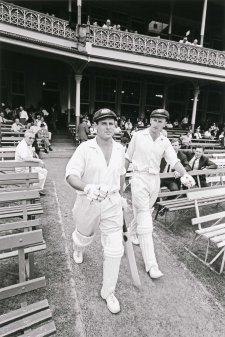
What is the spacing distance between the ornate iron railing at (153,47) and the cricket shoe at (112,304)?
12.6 metres

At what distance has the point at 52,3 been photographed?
51.8 ft

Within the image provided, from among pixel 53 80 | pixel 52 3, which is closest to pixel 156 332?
pixel 53 80

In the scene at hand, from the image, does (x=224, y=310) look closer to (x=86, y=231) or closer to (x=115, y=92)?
(x=86, y=231)

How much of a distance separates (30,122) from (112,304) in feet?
39.6

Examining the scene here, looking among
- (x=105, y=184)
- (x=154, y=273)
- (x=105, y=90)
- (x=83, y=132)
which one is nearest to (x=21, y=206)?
(x=105, y=184)

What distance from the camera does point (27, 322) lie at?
6.39 ft

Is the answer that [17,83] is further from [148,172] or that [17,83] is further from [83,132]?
[148,172]

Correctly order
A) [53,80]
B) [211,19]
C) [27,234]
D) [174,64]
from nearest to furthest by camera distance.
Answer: [27,234] < [174,64] < [53,80] < [211,19]

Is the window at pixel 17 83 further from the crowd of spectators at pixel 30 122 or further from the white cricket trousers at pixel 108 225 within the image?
the white cricket trousers at pixel 108 225

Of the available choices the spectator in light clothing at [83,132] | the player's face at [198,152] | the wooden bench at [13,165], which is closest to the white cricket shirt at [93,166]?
the wooden bench at [13,165]

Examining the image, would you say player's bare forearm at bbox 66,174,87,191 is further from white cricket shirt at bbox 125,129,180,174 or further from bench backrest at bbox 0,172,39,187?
bench backrest at bbox 0,172,39,187

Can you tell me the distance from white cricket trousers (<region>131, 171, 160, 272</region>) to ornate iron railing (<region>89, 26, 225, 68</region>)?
37.2 feet

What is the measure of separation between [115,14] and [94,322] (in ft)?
63.0

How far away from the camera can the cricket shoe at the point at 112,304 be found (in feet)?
8.64
